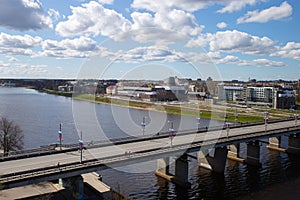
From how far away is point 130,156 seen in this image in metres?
22.7

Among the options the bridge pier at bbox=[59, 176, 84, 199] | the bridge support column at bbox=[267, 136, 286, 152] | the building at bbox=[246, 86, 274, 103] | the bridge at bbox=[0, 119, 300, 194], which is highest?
the building at bbox=[246, 86, 274, 103]

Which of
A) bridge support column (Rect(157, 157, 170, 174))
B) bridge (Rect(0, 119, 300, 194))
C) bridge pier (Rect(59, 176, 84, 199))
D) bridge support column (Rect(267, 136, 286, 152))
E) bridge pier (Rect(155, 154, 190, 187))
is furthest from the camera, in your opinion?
bridge support column (Rect(267, 136, 286, 152))

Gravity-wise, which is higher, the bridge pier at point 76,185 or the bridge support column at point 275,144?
the bridge pier at point 76,185

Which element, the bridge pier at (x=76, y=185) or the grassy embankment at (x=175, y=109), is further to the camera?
the grassy embankment at (x=175, y=109)

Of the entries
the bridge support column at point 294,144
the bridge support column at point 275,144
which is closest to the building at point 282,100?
the bridge support column at point 275,144

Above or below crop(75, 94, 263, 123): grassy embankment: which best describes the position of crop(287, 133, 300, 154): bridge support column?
below

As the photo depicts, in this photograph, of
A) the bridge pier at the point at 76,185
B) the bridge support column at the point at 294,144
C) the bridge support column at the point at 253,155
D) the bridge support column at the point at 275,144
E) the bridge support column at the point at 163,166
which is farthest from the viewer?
the bridge support column at the point at 275,144

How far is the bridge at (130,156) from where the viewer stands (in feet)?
61.2

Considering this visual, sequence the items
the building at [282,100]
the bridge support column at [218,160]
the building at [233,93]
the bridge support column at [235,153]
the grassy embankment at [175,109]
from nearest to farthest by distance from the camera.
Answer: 1. the bridge support column at [218,160]
2. the bridge support column at [235,153]
3. the grassy embankment at [175,109]
4. the building at [282,100]
5. the building at [233,93]

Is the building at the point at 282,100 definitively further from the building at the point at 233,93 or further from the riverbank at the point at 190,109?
the building at the point at 233,93

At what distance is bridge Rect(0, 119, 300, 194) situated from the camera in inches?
734

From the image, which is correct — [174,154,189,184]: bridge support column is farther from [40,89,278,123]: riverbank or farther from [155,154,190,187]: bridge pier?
[40,89,278,123]: riverbank

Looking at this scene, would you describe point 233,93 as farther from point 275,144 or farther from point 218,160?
point 218,160

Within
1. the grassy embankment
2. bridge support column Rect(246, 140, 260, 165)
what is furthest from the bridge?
the grassy embankment
